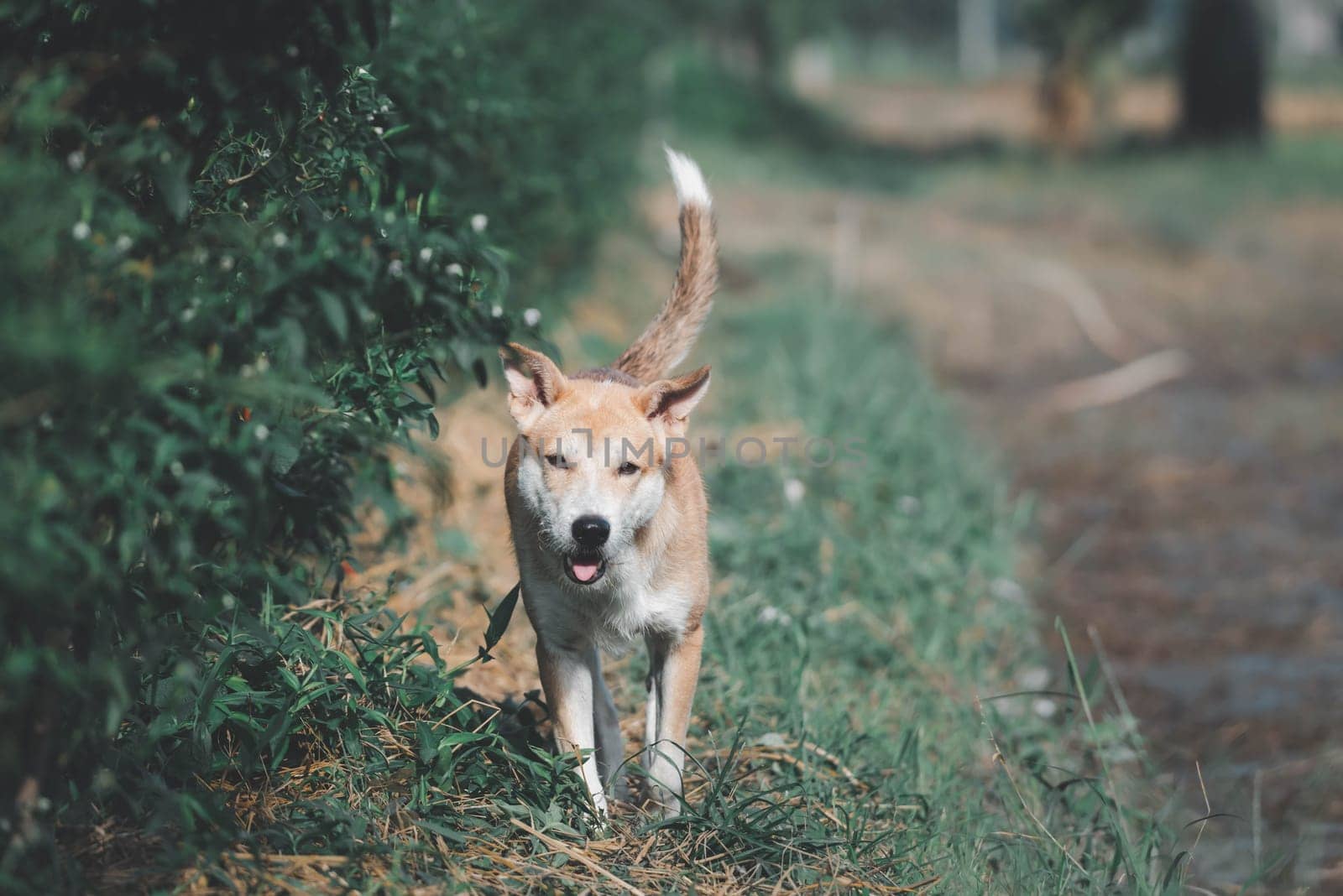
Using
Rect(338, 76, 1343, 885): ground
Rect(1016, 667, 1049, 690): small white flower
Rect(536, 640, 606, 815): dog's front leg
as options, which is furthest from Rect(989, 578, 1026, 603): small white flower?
Rect(536, 640, 606, 815): dog's front leg

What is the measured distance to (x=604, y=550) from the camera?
152 inches

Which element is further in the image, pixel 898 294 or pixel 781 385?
pixel 898 294

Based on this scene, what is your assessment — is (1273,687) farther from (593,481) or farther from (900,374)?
(900,374)

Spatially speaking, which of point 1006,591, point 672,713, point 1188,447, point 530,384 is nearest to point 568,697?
point 672,713

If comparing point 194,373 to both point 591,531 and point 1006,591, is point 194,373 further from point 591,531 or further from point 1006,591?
point 1006,591

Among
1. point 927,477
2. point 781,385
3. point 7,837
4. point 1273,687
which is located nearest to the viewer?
point 7,837

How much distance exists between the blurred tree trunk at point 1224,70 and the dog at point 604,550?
77.3 ft

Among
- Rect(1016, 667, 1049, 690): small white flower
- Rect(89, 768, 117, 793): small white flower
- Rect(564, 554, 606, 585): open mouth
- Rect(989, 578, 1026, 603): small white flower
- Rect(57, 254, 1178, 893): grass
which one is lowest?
Rect(989, 578, 1026, 603): small white flower

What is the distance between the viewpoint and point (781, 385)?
386 inches

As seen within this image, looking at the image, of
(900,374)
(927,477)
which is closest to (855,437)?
(927,477)

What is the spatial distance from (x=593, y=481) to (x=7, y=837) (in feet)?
5.82

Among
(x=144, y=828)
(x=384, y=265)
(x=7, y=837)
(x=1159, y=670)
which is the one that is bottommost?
(x=1159, y=670)

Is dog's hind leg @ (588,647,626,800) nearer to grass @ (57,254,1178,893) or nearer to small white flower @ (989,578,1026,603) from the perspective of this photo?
grass @ (57,254,1178,893)

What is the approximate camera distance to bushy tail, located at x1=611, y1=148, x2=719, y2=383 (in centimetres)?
495
